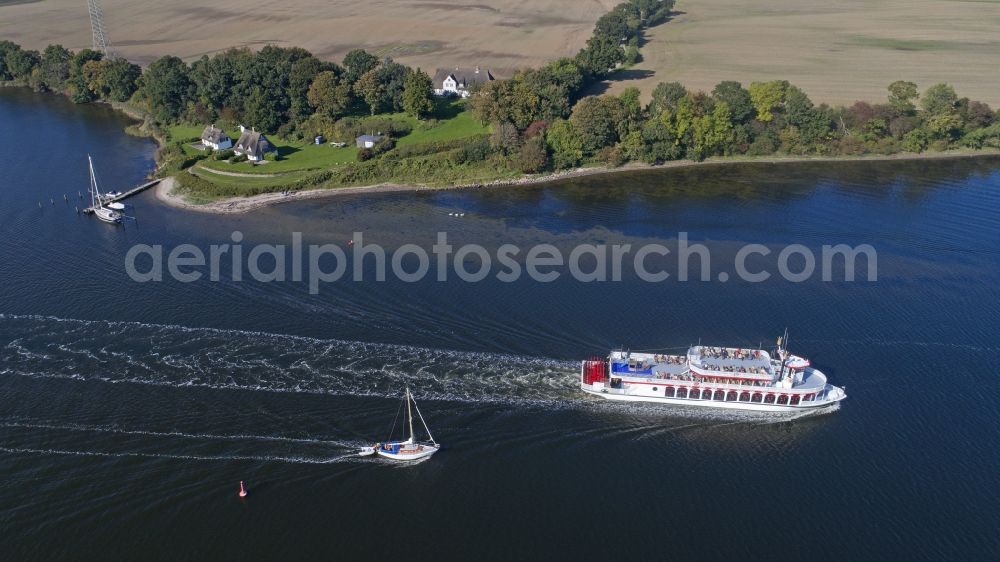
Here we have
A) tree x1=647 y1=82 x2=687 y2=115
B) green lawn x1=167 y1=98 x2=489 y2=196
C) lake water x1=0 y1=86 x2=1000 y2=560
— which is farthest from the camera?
tree x1=647 y1=82 x2=687 y2=115

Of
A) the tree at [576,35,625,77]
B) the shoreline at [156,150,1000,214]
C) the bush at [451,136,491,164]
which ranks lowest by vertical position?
the shoreline at [156,150,1000,214]

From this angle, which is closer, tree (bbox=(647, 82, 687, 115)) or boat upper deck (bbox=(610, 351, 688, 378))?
boat upper deck (bbox=(610, 351, 688, 378))

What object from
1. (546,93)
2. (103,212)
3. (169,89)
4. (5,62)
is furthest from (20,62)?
(546,93)

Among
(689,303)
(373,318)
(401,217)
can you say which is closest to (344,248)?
(401,217)

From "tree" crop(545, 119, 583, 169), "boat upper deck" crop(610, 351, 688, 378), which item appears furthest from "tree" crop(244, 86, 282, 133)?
"boat upper deck" crop(610, 351, 688, 378)

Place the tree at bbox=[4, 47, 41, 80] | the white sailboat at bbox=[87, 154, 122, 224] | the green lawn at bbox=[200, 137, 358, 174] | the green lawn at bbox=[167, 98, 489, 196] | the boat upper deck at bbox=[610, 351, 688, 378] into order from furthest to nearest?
the tree at bbox=[4, 47, 41, 80] → the green lawn at bbox=[200, 137, 358, 174] → the green lawn at bbox=[167, 98, 489, 196] → the white sailboat at bbox=[87, 154, 122, 224] → the boat upper deck at bbox=[610, 351, 688, 378]

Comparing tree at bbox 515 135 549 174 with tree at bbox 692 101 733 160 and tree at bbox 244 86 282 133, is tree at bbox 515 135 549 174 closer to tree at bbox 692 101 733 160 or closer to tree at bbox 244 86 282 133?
tree at bbox 692 101 733 160

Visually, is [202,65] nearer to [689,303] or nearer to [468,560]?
[689,303]

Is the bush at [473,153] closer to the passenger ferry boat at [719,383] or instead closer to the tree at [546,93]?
the tree at [546,93]
